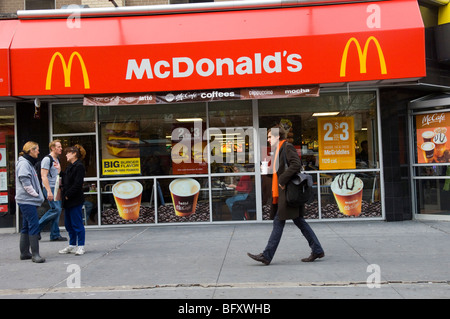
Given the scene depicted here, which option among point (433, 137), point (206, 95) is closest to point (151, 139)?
point (206, 95)

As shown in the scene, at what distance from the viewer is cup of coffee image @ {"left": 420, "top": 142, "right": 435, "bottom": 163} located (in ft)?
33.3

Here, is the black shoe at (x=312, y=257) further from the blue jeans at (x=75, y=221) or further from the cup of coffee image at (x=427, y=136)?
the cup of coffee image at (x=427, y=136)

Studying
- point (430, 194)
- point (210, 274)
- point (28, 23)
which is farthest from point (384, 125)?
point (28, 23)

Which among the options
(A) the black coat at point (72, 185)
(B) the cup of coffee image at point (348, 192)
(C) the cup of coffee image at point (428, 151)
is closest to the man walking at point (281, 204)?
(A) the black coat at point (72, 185)

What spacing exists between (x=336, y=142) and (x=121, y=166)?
4.93m

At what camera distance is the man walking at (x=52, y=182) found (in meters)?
8.22

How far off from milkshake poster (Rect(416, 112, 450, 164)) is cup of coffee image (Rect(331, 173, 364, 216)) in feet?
5.09

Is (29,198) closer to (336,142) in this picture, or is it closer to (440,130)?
(336,142)

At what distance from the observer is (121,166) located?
10523 millimetres

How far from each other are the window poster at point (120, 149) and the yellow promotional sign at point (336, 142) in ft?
13.8

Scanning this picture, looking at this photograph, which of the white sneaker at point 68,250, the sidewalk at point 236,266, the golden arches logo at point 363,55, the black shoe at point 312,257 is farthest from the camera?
the golden arches logo at point 363,55

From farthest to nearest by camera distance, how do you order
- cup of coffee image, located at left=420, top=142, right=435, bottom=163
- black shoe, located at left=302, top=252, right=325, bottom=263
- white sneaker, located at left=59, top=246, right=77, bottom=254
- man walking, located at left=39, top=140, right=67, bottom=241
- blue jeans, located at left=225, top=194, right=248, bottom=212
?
blue jeans, located at left=225, top=194, right=248, bottom=212, cup of coffee image, located at left=420, top=142, right=435, bottom=163, man walking, located at left=39, top=140, right=67, bottom=241, white sneaker, located at left=59, top=246, right=77, bottom=254, black shoe, located at left=302, top=252, right=325, bottom=263

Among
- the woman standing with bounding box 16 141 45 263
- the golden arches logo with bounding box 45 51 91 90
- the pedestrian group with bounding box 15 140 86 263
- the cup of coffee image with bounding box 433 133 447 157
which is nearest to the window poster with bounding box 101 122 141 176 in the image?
the golden arches logo with bounding box 45 51 91 90

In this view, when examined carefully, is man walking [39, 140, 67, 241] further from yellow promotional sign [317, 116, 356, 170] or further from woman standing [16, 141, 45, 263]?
yellow promotional sign [317, 116, 356, 170]
